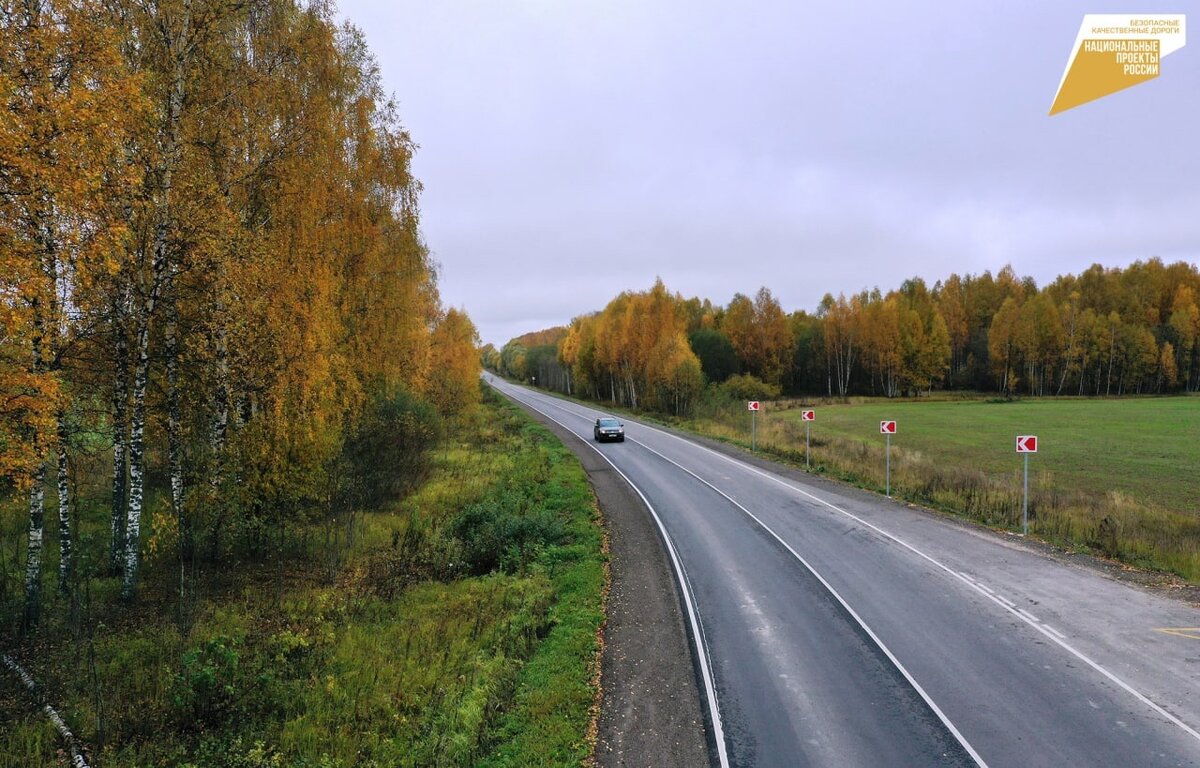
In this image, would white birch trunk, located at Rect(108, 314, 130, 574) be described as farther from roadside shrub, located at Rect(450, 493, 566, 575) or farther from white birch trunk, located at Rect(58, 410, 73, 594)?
roadside shrub, located at Rect(450, 493, 566, 575)

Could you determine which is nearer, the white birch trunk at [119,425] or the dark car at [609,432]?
the white birch trunk at [119,425]

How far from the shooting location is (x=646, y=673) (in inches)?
352

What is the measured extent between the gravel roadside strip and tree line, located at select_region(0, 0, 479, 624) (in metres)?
7.37

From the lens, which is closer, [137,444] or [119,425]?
[137,444]

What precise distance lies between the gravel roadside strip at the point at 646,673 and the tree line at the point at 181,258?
737 cm

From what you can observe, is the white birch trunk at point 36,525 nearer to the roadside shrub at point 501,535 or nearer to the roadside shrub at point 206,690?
the roadside shrub at point 206,690

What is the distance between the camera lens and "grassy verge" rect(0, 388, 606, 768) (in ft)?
23.7

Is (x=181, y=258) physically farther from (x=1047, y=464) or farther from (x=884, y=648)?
(x=1047, y=464)

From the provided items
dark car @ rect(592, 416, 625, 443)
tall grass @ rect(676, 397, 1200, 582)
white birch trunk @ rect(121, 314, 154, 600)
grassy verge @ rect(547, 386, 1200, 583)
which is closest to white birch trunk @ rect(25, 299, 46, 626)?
white birch trunk @ rect(121, 314, 154, 600)

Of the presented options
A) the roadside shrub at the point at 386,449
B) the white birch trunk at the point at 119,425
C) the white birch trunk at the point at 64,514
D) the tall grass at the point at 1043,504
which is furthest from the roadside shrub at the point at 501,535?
the tall grass at the point at 1043,504

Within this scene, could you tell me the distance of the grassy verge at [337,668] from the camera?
7238 mm

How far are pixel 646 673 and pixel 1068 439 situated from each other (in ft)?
140

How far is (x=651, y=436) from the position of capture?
35.7 m

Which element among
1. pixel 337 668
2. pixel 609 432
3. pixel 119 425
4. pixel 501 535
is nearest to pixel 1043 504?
pixel 501 535
